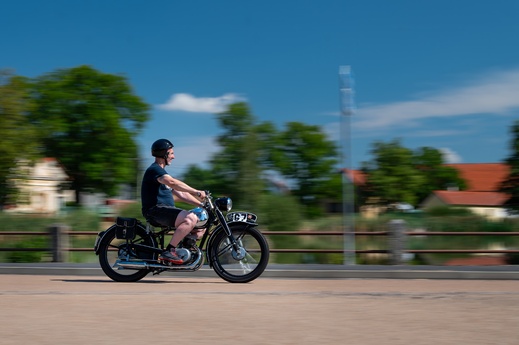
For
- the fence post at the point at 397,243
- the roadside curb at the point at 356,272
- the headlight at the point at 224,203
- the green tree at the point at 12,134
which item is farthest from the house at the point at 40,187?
the headlight at the point at 224,203

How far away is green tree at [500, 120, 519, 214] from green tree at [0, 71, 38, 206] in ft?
95.3

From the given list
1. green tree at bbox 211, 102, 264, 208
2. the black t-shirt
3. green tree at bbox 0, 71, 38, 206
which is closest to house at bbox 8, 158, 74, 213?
green tree at bbox 0, 71, 38, 206

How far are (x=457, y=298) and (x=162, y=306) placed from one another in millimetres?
3089

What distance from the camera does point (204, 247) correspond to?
9383 millimetres

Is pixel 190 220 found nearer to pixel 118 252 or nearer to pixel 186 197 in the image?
pixel 186 197

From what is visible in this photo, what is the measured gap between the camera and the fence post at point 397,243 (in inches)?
535

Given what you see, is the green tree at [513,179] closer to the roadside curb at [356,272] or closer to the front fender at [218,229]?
the roadside curb at [356,272]

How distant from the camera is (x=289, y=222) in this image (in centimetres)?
4303

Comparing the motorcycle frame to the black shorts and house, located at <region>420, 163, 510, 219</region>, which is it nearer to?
the black shorts

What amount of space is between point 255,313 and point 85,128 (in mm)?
52083

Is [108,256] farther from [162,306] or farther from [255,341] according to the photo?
[255,341]

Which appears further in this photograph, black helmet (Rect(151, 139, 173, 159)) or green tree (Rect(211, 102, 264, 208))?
green tree (Rect(211, 102, 264, 208))

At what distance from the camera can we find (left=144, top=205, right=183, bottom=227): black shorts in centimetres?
916

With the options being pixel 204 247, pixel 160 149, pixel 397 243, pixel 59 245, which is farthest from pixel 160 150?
pixel 59 245
